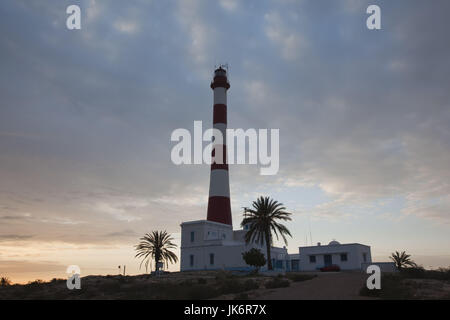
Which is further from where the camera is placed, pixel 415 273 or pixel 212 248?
pixel 212 248

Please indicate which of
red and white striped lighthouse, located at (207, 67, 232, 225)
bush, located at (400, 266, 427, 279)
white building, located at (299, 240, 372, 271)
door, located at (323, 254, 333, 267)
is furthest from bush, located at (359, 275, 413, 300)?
red and white striped lighthouse, located at (207, 67, 232, 225)

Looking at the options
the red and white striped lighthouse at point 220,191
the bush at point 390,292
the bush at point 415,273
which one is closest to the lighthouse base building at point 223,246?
the red and white striped lighthouse at point 220,191

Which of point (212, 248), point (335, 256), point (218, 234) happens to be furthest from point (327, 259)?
point (212, 248)

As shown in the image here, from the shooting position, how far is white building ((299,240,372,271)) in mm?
46125

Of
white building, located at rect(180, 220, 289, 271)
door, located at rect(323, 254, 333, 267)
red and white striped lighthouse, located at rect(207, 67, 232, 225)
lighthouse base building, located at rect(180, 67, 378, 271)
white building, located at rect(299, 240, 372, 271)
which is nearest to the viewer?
white building, located at rect(180, 220, 289, 271)

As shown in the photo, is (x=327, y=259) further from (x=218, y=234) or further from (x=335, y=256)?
(x=218, y=234)

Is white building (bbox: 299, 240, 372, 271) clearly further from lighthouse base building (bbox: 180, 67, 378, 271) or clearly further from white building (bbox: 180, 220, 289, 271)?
white building (bbox: 180, 220, 289, 271)

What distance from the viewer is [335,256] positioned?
47.2m

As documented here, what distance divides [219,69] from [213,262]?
103 feet

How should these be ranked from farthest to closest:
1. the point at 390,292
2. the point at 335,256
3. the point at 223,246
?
1. the point at 335,256
2. the point at 223,246
3. the point at 390,292

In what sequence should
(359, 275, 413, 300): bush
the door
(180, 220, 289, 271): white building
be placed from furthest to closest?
1. the door
2. (180, 220, 289, 271): white building
3. (359, 275, 413, 300): bush

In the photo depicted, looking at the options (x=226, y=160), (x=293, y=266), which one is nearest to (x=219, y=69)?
(x=226, y=160)
